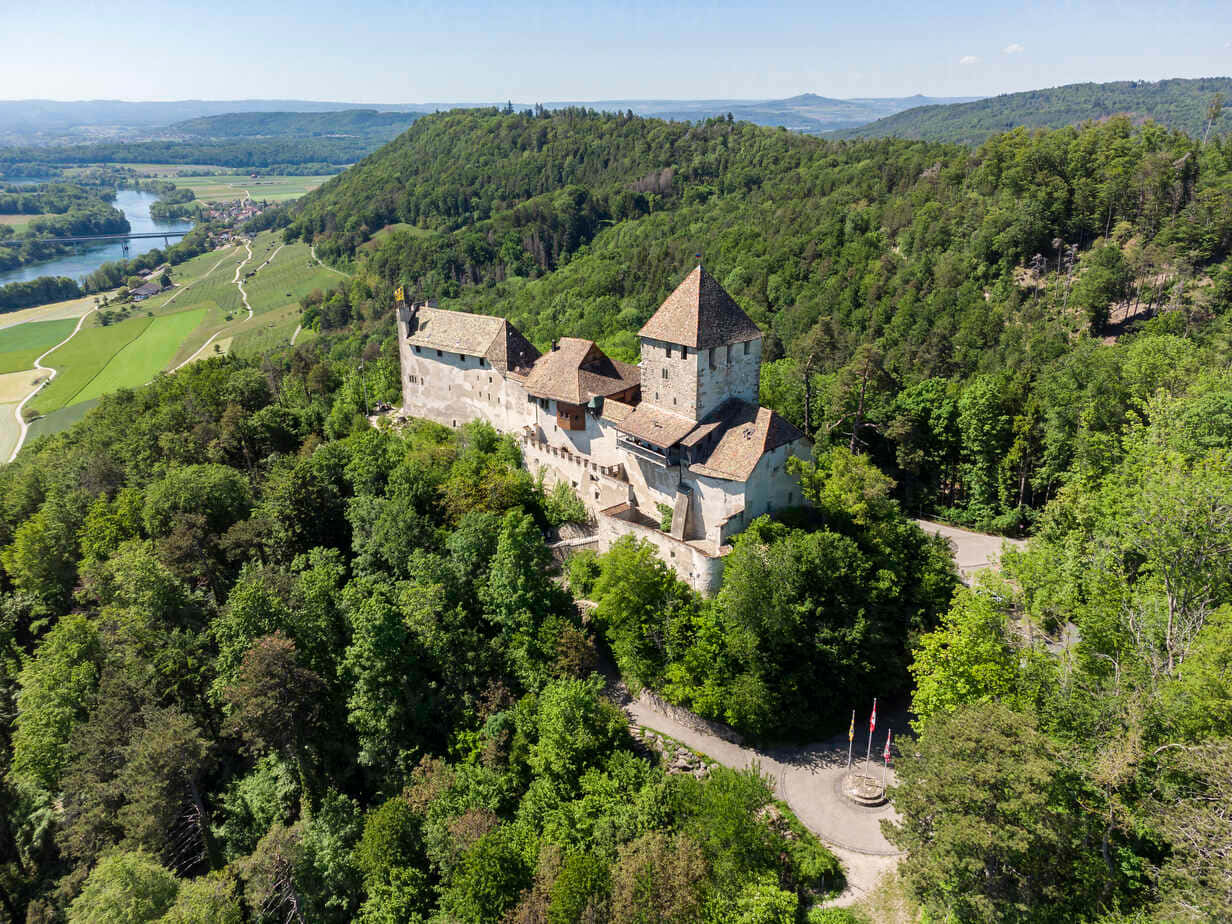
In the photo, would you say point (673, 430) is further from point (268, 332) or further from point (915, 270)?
point (268, 332)

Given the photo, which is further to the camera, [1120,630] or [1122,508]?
[1122,508]

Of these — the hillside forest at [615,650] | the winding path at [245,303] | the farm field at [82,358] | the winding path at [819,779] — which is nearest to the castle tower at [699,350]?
the hillside forest at [615,650]

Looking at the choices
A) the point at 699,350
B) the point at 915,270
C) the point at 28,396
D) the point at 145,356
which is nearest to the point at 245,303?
the point at 145,356

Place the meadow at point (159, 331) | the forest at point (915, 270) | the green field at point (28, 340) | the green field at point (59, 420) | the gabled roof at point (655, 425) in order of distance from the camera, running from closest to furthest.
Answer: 1. the gabled roof at point (655, 425)
2. the forest at point (915, 270)
3. the green field at point (59, 420)
4. the meadow at point (159, 331)
5. the green field at point (28, 340)

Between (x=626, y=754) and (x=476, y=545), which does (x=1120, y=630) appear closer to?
(x=626, y=754)

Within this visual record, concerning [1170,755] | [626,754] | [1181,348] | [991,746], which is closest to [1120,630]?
[1170,755]

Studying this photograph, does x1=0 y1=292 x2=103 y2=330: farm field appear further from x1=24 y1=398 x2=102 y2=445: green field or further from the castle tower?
the castle tower

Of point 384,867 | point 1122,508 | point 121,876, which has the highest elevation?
point 1122,508

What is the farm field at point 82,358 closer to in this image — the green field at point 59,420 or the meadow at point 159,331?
the meadow at point 159,331
